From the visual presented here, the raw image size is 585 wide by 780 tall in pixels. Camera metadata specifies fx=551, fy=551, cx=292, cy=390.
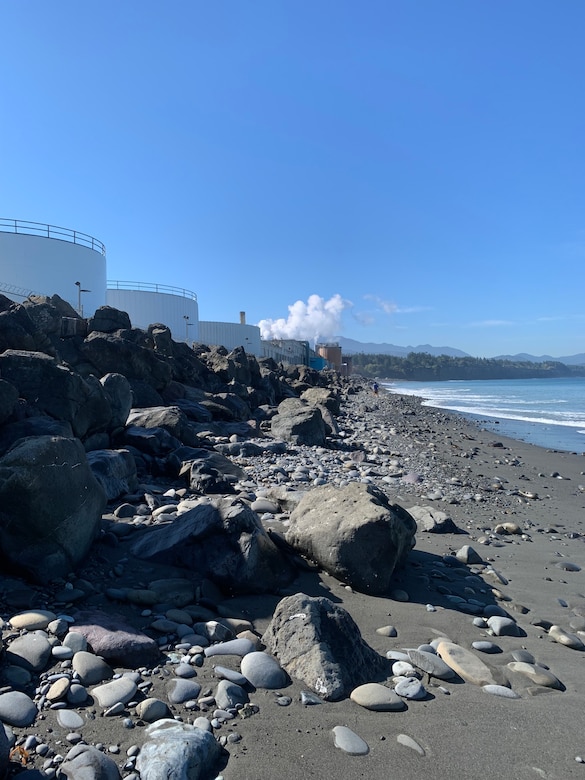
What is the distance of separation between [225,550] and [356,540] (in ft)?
3.52

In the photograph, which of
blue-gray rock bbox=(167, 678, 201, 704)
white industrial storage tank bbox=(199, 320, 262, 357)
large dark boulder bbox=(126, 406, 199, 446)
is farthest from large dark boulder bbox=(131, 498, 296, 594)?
white industrial storage tank bbox=(199, 320, 262, 357)

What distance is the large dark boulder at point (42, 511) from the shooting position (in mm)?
3871

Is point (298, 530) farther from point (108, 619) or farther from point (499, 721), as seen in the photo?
point (499, 721)

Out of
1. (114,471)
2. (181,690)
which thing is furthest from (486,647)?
(114,471)

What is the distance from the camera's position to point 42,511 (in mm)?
3943

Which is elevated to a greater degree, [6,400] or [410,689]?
[6,400]

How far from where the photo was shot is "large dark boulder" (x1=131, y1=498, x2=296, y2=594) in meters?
4.18

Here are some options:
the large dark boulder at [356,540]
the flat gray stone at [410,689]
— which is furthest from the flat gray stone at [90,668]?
the large dark boulder at [356,540]

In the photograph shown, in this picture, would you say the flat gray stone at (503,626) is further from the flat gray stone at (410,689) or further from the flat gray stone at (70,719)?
the flat gray stone at (70,719)

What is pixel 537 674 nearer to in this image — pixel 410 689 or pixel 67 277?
pixel 410 689

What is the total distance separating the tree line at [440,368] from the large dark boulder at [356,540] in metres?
148

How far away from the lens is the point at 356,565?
4484mm

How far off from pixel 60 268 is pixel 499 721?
34830mm

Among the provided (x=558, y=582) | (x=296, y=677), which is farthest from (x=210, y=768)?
(x=558, y=582)
